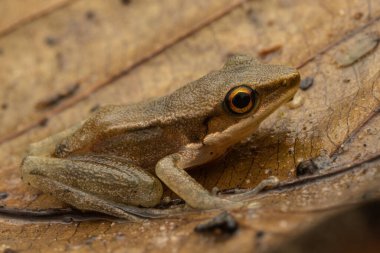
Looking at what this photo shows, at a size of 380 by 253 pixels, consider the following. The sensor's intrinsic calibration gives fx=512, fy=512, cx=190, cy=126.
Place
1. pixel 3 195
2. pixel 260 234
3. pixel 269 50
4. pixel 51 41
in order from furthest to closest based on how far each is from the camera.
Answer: pixel 51 41 < pixel 269 50 < pixel 3 195 < pixel 260 234

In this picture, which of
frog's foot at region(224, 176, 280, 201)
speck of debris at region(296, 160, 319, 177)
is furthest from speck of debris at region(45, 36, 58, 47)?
speck of debris at region(296, 160, 319, 177)

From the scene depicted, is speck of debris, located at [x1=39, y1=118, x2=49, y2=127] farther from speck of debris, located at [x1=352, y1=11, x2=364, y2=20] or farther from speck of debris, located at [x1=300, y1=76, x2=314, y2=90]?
speck of debris, located at [x1=352, y1=11, x2=364, y2=20]

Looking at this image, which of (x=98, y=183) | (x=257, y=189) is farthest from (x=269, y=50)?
(x=98, y=183)

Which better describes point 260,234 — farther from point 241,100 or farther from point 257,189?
point 241,100

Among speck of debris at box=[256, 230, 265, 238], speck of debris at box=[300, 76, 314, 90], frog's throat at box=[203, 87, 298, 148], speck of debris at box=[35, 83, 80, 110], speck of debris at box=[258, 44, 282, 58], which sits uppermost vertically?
speck of debris at box=[35, 83, 80, 110]

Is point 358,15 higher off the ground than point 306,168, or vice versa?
point 358,15

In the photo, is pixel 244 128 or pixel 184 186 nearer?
pixel 184 186
